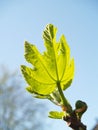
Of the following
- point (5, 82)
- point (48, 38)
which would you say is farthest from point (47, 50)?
point (5, 82)

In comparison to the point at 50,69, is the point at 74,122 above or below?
below

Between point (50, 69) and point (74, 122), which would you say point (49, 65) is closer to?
point (50, 69)

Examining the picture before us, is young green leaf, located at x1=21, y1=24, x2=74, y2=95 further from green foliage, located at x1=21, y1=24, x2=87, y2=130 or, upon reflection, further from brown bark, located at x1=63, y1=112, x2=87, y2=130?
brown bark, located at x1=63, y1=112, x2=87, y2=130

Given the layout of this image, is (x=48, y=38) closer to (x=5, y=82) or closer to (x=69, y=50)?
(x=69, y=50)

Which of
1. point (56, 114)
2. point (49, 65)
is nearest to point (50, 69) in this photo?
point (49, 65)

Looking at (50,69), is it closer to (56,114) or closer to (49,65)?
(49,65)

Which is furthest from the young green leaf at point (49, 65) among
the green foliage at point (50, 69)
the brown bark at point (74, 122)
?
the brown bark at point (74, 122)

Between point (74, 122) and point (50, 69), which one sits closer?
point (74, 122)

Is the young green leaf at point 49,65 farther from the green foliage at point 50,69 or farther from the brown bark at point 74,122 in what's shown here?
the brown bark at point 74,122
